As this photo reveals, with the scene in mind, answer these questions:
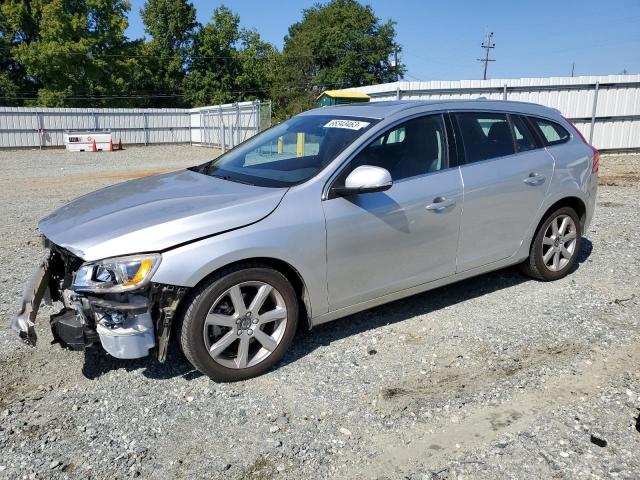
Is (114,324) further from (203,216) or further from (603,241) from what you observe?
(603,241)

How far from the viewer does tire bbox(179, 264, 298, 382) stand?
320cm

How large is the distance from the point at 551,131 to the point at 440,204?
1810 millimetres

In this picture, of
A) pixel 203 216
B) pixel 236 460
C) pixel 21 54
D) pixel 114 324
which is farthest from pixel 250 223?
pixel 21 54

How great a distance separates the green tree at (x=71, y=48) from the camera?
4328 cm

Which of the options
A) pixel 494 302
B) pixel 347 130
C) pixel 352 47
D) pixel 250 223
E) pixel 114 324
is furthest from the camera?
pixel 352 47

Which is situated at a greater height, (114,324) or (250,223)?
(250,223)

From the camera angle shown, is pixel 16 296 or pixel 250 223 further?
pixel 16 296

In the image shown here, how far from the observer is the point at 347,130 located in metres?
4.02

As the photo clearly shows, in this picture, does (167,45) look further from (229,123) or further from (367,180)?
(367,180)

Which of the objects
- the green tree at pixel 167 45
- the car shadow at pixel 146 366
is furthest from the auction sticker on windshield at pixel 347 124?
the green tree at pixel 167 45

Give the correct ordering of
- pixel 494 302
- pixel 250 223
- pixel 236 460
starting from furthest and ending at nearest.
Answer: pixel 494 302 → pixel 250 223 → pixel 236 460

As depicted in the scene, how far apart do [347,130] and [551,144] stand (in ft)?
7.14

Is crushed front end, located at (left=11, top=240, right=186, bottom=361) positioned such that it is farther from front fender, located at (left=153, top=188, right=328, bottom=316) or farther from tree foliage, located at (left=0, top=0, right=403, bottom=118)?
tree foliage, located at (left=0, top=0, right=403, bottom=118)

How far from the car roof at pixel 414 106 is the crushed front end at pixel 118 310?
2082mm
